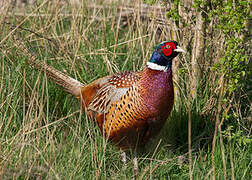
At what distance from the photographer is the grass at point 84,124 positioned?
302 centimetres

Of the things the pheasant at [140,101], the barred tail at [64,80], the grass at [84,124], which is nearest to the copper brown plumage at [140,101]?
the pheasant at [140,101]

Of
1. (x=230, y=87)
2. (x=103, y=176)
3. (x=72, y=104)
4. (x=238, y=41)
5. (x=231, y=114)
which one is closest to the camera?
(x=103, y=176)

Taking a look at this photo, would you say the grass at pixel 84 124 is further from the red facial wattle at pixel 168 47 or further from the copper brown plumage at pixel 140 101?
the red facial wattle at pixel 168 47

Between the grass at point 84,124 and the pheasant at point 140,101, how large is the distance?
0.16m

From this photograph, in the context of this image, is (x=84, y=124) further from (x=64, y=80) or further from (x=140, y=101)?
(x=140, y=101)

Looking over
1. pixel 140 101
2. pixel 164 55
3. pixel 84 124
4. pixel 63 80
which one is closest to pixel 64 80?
pixel 63 80

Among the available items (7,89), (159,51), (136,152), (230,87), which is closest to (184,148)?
(136,152)

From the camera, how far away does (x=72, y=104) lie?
13.7 ft

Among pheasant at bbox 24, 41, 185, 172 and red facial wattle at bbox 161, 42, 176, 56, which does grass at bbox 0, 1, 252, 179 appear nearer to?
pheasant at bbox 24, 41, 185, 172

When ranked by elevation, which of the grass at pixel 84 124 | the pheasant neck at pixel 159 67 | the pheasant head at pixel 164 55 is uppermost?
the pheasant head at pixel 164 55

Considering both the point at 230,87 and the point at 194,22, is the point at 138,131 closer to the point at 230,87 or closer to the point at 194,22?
the point at 230,87

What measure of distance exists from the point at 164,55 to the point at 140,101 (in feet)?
1.42

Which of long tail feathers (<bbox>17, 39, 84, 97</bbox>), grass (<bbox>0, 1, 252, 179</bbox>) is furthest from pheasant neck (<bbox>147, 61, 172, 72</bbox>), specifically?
long tail feathers (<bbox>17, 39, 84, 97</bbox>)

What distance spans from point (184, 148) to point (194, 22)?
3.88 ft
